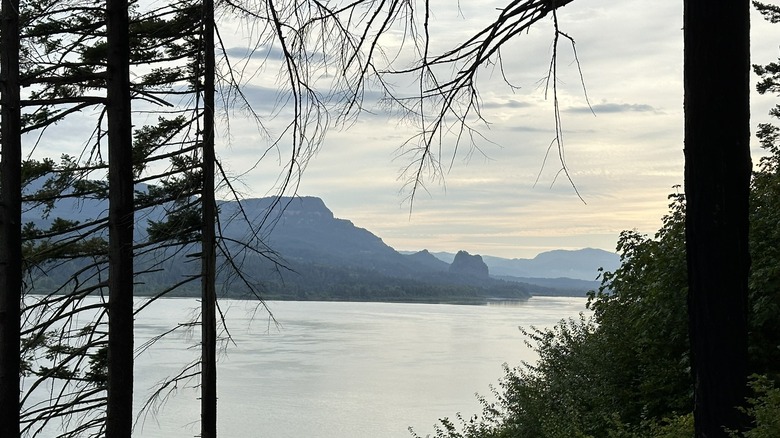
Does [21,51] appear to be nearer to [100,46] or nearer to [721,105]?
[100,46]

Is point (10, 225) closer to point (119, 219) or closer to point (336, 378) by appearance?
point (119, 219)

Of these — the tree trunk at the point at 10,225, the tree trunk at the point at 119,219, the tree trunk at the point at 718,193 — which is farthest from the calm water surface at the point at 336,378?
the tree trunk at the point at 718,193

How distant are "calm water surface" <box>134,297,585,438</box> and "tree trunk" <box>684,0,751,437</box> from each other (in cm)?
682

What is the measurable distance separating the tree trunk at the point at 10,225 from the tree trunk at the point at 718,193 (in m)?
6.19

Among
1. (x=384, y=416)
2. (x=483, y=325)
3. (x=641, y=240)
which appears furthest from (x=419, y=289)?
(x=641, y=240)

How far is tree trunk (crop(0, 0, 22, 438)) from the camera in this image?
7.20 meters

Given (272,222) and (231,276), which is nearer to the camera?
(272,222)

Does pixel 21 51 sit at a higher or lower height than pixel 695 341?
higher

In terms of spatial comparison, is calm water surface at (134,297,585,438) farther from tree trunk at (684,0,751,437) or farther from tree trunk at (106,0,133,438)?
tree trunk at (684,0,751,437)

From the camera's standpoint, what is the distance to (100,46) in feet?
29.1

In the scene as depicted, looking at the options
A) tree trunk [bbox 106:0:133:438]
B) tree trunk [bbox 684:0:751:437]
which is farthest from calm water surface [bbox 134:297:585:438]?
tree trunk [bbox 684:0:751:437]

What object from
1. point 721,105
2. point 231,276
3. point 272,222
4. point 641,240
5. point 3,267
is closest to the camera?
point 721,105

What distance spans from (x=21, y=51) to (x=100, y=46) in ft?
2.94

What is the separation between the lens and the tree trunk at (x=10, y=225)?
7.20 meters
